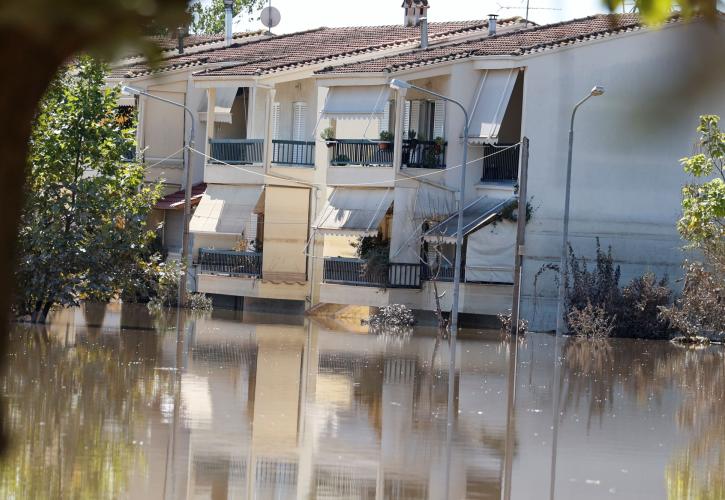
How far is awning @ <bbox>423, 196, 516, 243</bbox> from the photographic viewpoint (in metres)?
40.2

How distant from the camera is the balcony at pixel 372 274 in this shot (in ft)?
138

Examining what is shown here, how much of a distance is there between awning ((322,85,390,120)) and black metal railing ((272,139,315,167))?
3.03 metres

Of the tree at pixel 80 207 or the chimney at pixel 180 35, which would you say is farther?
the tree at pixel 80 207

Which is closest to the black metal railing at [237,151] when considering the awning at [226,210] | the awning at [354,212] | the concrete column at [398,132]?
the awning at [226,210]

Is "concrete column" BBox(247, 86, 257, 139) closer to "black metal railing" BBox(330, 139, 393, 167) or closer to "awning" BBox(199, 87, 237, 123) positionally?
"awning" BBox(199, 87, 237, 123)

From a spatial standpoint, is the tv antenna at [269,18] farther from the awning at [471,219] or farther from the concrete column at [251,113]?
the awning at [471,219]

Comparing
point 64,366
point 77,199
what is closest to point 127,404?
point 64,366

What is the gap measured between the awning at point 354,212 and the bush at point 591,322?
6792mm

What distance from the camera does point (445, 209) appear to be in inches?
1667

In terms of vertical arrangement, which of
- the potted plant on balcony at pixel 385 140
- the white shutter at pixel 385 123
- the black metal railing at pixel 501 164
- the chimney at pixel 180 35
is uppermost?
the white shutter at pixel 385 123

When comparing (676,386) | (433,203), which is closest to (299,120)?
(433,203)

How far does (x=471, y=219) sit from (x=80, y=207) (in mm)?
12655

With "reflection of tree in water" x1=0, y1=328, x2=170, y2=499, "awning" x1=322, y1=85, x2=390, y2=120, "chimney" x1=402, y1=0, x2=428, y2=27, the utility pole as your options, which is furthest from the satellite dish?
"reflection of tree in water" x1=0, y1=328, x2=170, y2=499

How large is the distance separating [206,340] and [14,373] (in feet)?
34.9
